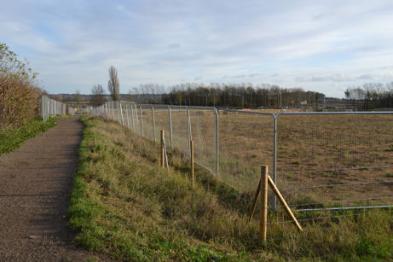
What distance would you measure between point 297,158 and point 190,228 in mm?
7972

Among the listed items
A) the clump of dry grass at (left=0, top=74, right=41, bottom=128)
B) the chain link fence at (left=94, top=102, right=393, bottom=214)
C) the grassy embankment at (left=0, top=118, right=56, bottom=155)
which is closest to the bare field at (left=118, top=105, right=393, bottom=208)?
the chain link fence at (left=94, top=102, right=393, bottom=214)

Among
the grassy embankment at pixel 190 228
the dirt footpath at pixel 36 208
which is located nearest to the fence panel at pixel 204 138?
the grassy embankment at pixel 190 228

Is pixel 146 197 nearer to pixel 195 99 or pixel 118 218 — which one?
pixel 118 218

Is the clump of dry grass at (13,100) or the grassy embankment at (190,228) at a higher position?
the clump of dry grass at (13,100)

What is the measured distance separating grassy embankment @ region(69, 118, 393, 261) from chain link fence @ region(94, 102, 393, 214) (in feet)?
2.49

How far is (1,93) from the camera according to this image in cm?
1906

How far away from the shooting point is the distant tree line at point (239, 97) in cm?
8131

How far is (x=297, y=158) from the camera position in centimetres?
1435

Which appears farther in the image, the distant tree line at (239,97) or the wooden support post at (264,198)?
the distant tree line at (239,97)

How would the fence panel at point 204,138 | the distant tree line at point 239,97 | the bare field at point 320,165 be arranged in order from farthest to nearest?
the distant tree line at point 239,97, the fence panel at point 204,138, the bare field at point 320,165

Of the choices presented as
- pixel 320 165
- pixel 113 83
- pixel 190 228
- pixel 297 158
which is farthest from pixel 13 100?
pixel 113 83

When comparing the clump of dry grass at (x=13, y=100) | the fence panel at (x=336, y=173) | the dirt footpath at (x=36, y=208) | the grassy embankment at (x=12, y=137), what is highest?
the clump of dry grass at (x=13, y=100)

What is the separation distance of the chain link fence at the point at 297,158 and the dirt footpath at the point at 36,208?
339 cm

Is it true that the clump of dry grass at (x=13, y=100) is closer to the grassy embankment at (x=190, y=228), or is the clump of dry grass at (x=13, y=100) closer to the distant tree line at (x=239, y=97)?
the grassy embankment at (x=190, y=228)
